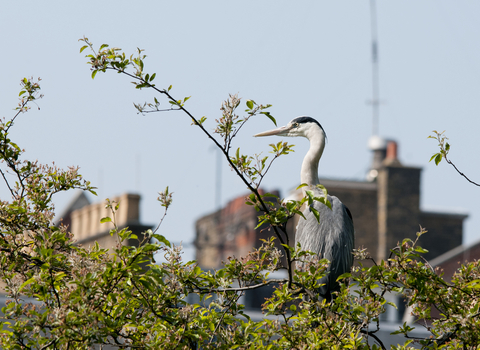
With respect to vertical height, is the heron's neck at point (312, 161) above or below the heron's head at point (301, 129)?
below

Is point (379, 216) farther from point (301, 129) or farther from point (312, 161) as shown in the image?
point (312, 161)

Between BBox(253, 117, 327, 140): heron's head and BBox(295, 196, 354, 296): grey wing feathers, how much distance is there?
2.68ft

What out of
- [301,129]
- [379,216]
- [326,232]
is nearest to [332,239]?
[326,232]

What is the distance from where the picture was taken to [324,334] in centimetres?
452

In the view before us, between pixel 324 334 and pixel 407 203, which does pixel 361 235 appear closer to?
pixel 407 203

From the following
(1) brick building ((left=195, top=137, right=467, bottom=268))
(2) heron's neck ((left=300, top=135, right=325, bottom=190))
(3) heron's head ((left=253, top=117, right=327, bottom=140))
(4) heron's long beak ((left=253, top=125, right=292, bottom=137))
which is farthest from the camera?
(1) brick building ((left=195, top=137, right=467, bottom=268))

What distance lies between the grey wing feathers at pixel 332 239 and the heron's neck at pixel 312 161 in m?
0.29

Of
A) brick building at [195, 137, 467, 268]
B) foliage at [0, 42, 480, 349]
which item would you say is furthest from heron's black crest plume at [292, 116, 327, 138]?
brick building at [195, 137, 467, 268]

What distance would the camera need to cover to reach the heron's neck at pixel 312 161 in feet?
25.0

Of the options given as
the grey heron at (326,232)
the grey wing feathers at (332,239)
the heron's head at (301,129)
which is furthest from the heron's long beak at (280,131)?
the grey wing feathers at (332,239)

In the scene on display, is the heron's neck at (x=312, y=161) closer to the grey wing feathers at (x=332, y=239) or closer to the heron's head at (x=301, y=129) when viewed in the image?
the heron's head at (x=301, y=129)

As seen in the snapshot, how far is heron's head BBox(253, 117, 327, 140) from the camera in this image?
7.96 metres

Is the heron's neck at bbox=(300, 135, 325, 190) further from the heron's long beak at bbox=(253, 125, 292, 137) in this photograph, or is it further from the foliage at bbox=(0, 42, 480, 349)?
the foliage at bbox=(0, 42, 480, 349)

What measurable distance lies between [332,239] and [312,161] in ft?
2.71
